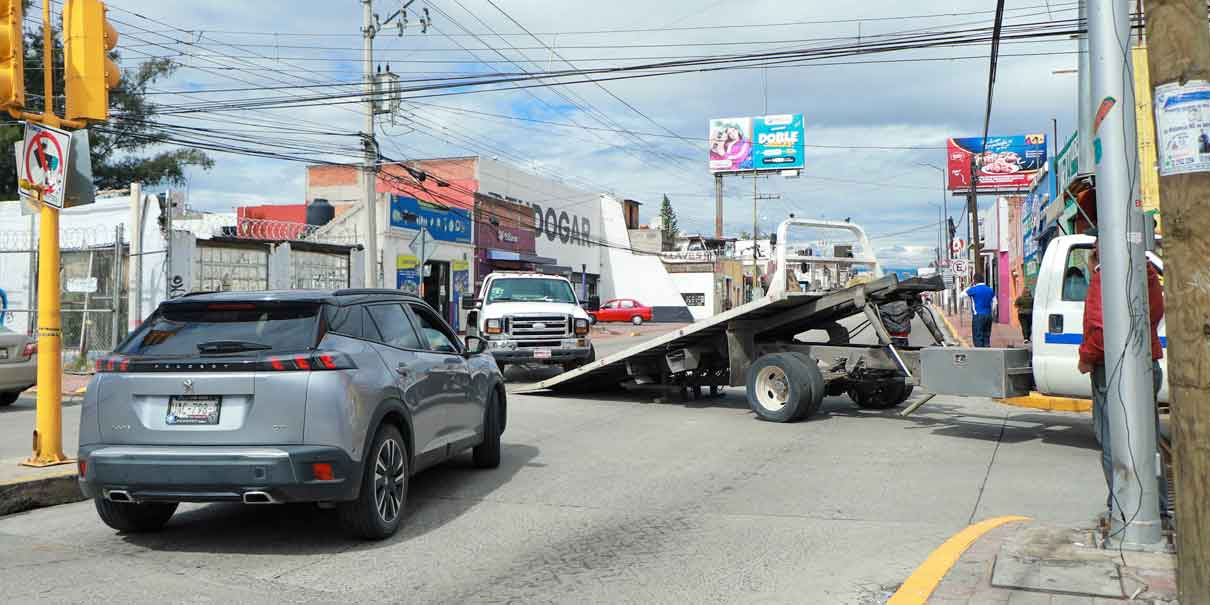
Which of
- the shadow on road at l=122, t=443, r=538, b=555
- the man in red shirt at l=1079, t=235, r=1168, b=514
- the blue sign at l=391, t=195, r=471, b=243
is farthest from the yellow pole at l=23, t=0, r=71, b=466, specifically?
the blue sign at l=391, t=195, r=471, b=243

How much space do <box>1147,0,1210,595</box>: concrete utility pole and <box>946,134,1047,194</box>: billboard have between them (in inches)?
2890

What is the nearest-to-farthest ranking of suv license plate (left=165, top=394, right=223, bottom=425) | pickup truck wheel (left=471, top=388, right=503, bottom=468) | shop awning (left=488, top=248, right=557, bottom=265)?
suv license plate (left=165, top=394, right=223, bottom=425), pickup truck wheel (left=471, top=388, right=503, bottom=468), shop awning (left=488, top=248, right=557, bottom=265)

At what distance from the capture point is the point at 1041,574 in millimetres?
5070

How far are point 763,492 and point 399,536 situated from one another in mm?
3063

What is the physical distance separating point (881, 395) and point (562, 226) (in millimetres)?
39864

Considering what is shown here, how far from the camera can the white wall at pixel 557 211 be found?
152 feet

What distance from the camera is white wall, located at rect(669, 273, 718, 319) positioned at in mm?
68562

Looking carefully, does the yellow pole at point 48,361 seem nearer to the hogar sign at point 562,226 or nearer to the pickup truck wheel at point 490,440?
the pickup truck wheel at point 490,440

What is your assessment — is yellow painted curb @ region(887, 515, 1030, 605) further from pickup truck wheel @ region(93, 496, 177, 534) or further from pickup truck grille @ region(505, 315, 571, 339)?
pickup truck grille @ region(505, 315, 571, 339)

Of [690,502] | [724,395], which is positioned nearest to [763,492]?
[690,502]

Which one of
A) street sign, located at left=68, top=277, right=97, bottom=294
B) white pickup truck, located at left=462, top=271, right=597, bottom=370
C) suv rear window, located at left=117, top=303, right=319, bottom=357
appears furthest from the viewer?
street sign, located at left=68, top=277, right=97, bottom=294

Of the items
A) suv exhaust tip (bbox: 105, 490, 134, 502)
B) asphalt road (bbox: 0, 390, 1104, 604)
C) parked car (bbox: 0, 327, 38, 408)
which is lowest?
asphalt road (bbox: 0, 390, 1104, 604)

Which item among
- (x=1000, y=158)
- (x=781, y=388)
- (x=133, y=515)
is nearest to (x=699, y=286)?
(x=1000, y=158)

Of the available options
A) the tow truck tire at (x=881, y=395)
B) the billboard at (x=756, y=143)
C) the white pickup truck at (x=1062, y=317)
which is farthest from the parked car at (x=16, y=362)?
the billboard at (x=756, y=143)
